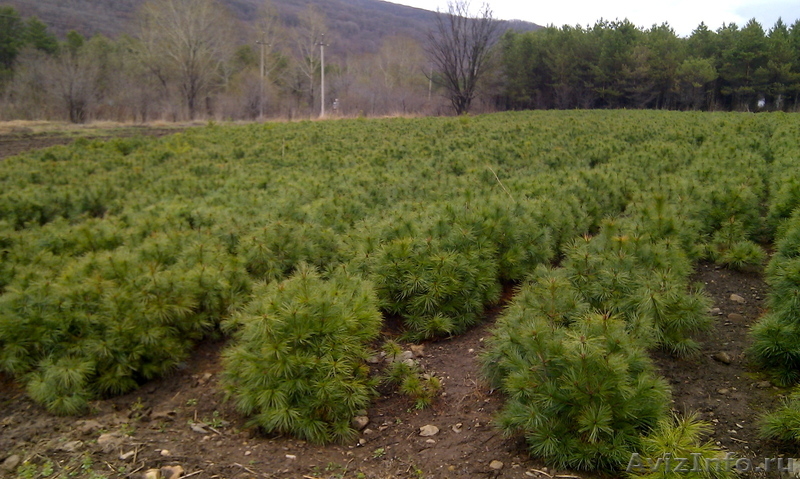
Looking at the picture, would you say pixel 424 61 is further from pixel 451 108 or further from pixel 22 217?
pixel 22 217

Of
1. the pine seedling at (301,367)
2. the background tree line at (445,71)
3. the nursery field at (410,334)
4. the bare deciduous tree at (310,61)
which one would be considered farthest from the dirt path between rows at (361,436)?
the bare deciduous tree at (310,61)

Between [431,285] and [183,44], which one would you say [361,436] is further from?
[183,44]

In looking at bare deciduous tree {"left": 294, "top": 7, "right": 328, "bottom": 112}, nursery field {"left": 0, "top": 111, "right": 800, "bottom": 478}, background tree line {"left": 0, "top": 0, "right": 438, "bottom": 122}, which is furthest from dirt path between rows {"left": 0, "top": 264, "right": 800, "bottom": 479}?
bare deciduous tree {"left": 294, "top": 7, "right": 328, "bottom": 112}

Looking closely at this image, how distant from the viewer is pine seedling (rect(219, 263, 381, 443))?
3295 mm

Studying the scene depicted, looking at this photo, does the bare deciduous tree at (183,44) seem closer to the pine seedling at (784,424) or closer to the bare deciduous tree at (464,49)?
the bare deciduous tree at (464,49)

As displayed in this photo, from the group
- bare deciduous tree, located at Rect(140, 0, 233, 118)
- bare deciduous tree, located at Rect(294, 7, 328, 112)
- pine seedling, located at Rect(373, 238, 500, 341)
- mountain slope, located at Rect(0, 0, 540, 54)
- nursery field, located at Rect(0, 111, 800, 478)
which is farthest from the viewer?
mountain slope, located at Rect(0, 0, 540, 54)

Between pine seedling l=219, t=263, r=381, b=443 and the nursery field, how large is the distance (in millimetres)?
15

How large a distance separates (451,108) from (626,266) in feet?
126

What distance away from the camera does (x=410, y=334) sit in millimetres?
4609

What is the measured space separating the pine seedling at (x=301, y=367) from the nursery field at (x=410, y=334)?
1 centimetres

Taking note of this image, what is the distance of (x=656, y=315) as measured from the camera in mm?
3617

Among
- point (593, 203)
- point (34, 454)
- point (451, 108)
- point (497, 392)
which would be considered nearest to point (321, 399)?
point (497, 392)

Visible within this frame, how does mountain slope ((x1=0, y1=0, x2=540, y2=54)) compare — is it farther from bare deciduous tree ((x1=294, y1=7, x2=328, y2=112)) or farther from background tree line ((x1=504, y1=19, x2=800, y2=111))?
background tree line ((x1=504, y1=19, x2=800, y2=111))

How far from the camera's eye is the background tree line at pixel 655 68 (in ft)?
110
